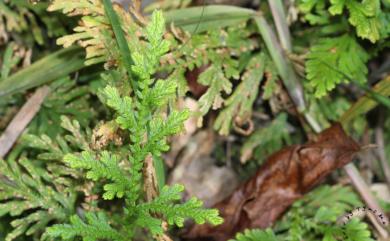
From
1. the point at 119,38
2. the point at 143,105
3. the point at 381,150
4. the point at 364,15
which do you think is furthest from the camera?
the point at 381,150

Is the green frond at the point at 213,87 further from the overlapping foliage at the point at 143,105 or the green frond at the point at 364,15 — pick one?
the green frond at the point at 364,15

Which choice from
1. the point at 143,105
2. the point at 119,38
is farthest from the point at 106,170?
the point at 119,38

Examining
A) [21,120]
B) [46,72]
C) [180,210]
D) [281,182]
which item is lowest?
[281,182]

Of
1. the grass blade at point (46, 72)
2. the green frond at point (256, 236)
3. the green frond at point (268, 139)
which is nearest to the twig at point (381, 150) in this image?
the green frond at point (268, 139)

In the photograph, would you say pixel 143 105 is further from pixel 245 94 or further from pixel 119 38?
pixel 245 94

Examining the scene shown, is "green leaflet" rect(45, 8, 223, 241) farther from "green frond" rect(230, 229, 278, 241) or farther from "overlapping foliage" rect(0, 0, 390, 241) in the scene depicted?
"green frond" rect(230, 229, 278, 241)

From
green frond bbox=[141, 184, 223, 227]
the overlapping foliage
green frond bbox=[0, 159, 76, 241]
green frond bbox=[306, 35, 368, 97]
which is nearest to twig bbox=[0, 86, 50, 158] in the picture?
the overlapping foliage

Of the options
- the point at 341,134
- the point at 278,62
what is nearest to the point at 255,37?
the point at 278,62
